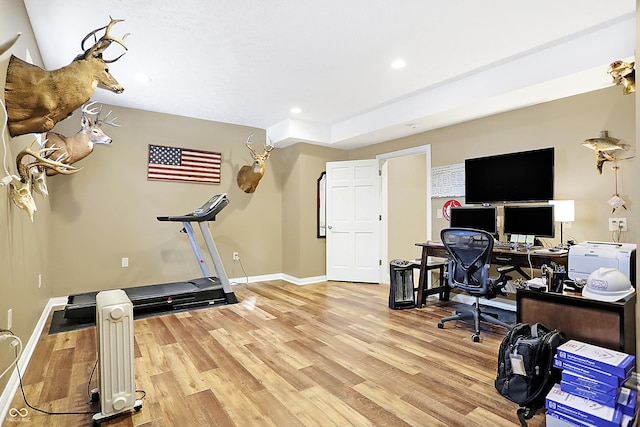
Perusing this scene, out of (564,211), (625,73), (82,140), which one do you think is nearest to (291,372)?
(564,211)

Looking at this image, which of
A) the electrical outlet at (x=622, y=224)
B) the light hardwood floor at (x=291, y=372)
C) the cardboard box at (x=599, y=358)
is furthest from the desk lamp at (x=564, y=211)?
the cardboard box at (x=599, y=358)

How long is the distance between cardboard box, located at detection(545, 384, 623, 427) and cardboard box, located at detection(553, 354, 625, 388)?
12cm

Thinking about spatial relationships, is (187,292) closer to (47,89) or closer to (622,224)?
(47,89)

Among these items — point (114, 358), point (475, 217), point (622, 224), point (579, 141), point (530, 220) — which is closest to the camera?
point (114, 358)

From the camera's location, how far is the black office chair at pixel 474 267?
3105 millimetres

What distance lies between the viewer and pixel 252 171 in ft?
17.6

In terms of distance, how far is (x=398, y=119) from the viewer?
4434 mm

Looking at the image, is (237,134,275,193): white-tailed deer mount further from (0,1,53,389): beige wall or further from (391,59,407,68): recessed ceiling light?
(0,1,53,389): beige wall

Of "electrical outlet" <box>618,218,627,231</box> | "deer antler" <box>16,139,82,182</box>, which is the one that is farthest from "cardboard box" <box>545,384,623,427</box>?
"deer antler" <box>16,139,82,182</box>

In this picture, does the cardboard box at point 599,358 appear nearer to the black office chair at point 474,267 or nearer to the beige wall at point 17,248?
the black office chair at point 474,267

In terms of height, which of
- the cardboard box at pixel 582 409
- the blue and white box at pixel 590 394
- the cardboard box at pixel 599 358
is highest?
the cardboard box at pixel 599 358

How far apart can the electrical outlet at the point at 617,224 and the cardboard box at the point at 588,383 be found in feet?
6.56

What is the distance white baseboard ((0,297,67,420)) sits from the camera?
6.17 ft

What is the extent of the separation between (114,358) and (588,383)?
2566 millimetres
